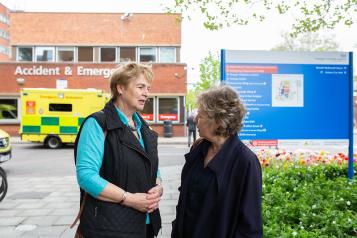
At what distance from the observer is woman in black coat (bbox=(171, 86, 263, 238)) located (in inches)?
85.9

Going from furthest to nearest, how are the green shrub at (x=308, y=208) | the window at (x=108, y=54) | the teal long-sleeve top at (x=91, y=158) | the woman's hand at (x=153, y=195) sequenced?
the window at (x=108, y=54)
the green shrub at (x=308, y=208)
the woman's hand at (x=153, y=195)
the teal long-sleeve top at (x=91, y=158)

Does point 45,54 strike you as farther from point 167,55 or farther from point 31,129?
point 31,129

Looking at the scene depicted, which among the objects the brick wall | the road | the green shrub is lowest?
the road

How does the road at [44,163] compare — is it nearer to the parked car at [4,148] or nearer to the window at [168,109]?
the parked car at [4,148]

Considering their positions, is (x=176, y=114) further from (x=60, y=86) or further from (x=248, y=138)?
(x=248, y=138)

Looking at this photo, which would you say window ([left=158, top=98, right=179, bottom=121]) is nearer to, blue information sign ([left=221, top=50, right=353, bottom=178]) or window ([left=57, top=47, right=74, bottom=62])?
window ([left=57, top=47, right=74, bottom=62])

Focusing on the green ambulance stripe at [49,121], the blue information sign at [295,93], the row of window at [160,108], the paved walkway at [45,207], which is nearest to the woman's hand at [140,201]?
the paved walkway at [45,207]

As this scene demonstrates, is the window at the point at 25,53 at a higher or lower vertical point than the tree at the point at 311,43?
lower

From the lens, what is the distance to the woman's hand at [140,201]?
235 cm

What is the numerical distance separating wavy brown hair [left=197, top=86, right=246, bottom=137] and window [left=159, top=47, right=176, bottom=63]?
25577 millimetres

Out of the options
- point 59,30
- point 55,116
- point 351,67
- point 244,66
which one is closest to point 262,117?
point 244,66

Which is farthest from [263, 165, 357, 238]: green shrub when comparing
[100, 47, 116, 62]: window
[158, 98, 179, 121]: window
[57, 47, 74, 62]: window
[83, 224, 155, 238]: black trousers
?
[57, 47, 74, 62]: window

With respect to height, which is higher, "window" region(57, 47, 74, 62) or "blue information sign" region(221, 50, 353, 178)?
"window" region(57, 47, 74, 62)

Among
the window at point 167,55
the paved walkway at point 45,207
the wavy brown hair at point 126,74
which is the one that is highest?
the window at point 167,55
